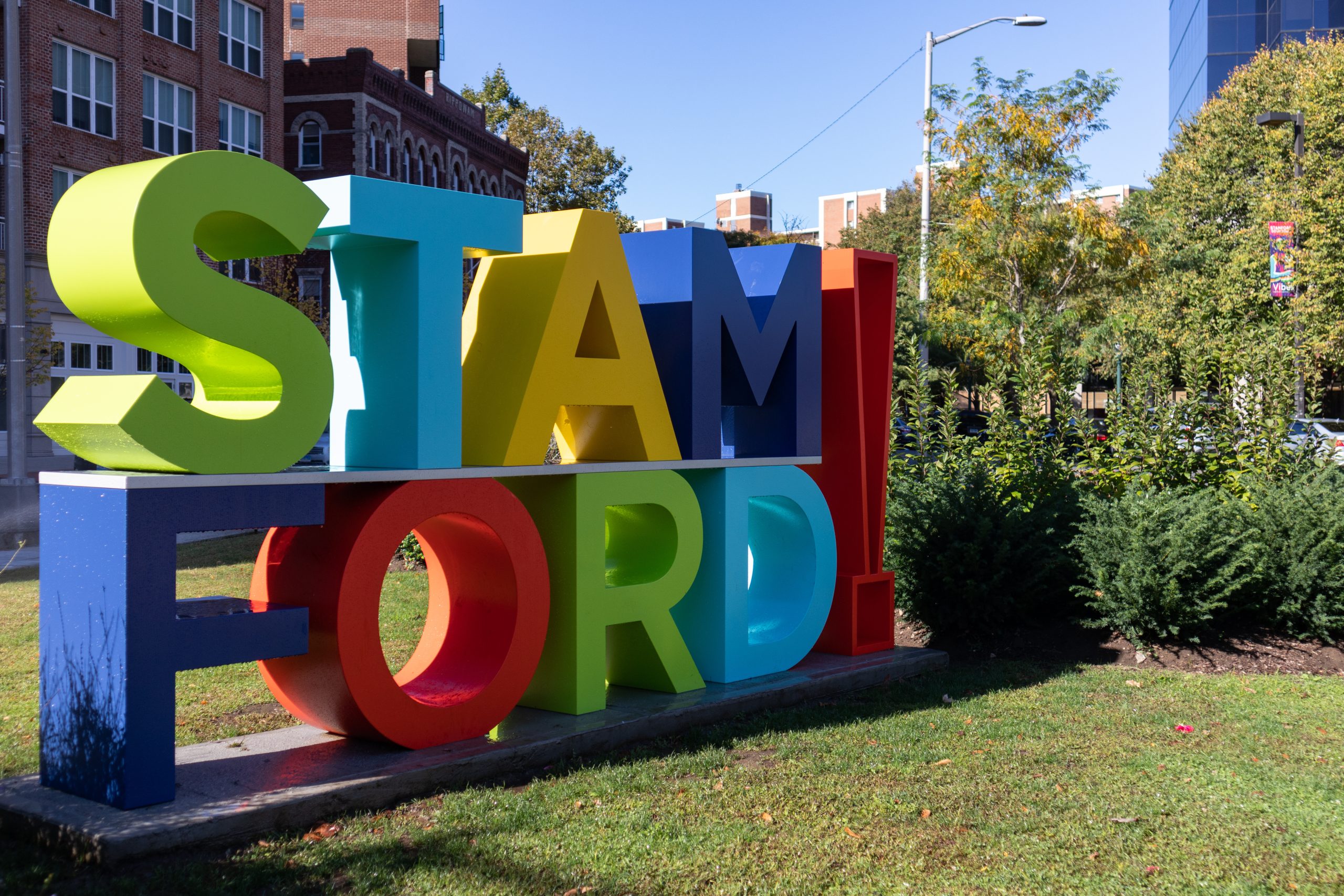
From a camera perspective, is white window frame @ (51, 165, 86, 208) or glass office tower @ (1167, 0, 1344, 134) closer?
white window frame @ (51, 165, 86, 208)

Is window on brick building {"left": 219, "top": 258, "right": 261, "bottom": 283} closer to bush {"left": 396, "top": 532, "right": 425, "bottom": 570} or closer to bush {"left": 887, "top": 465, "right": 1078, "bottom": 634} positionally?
bush {"left": 396, "top": 532, "right": 425, "bottom": 570}

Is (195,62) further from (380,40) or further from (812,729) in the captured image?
(812,729)

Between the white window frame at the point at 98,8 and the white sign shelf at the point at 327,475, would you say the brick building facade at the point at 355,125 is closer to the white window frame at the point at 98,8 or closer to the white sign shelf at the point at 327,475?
the white window frame at the point at 98,8

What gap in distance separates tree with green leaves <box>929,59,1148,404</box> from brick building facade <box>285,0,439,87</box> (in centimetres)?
3824

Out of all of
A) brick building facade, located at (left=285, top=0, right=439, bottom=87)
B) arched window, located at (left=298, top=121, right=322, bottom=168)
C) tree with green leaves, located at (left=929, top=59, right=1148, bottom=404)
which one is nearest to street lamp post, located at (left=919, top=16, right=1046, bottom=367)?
tree with green leaves, located at (left=929, top=59, right=1148, bottom=404)

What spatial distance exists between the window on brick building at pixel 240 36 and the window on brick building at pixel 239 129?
46.2 inches

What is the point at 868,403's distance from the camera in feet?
29.2

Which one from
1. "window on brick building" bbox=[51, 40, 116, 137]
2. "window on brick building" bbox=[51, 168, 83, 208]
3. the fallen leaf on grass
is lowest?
the fallen leaf on grass

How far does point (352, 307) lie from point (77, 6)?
2624 centimetres

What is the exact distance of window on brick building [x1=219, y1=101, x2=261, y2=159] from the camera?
106 feet

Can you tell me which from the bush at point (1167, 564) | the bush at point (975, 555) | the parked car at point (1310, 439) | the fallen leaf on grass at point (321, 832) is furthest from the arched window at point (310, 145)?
the fallen leaf on grass at point (321, 832)

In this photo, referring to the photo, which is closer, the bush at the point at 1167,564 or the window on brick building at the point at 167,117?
the bush at the point at 1167,564

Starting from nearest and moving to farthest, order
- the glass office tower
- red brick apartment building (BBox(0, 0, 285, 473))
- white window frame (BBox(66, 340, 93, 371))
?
red brick apartment building (BBox(0, 0, 285, 473))
white window frame (BBox(66, 340, 93, 371))
the glass office tower

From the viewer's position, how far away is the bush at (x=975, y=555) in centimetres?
930
